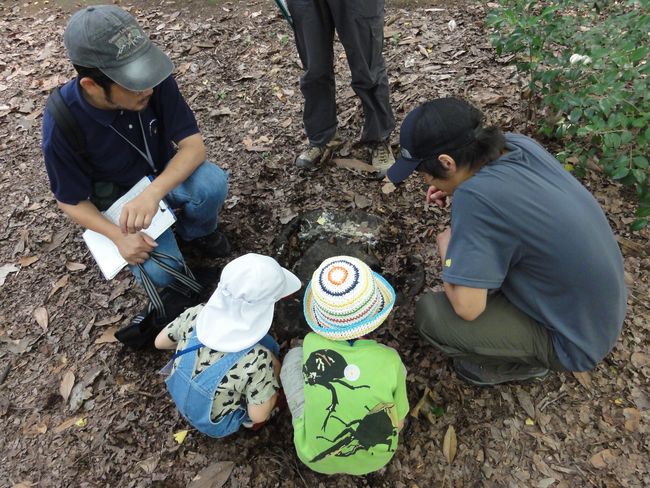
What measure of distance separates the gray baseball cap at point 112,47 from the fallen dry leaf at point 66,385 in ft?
6.59

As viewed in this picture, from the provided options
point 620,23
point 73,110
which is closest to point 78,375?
point 73,110

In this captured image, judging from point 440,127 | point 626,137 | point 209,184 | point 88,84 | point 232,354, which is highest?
point 88,84

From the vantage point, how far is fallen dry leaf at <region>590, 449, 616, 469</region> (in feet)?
8.09

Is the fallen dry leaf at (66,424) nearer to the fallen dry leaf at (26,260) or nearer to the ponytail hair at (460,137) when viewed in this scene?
the fallen dry leaf at (26,260)

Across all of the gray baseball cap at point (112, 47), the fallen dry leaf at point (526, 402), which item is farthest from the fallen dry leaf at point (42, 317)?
the fallen dry leaf at point (526, 402)

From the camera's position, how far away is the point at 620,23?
2.74 metres

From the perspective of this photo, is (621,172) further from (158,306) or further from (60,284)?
(60,284)

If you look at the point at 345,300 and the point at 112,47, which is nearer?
the point at 345,300

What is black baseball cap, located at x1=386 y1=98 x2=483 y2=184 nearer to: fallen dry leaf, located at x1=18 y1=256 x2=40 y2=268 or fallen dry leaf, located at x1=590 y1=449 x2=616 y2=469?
fallen dry leaf, located at x1=590 y1=449 x2=616 y2=469

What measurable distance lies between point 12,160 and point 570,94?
5.10 m

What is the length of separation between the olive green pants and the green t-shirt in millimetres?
451

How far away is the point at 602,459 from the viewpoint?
2.48 metres

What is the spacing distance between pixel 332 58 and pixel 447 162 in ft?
6.29

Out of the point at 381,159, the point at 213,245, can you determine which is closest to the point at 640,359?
the point at 381,159
